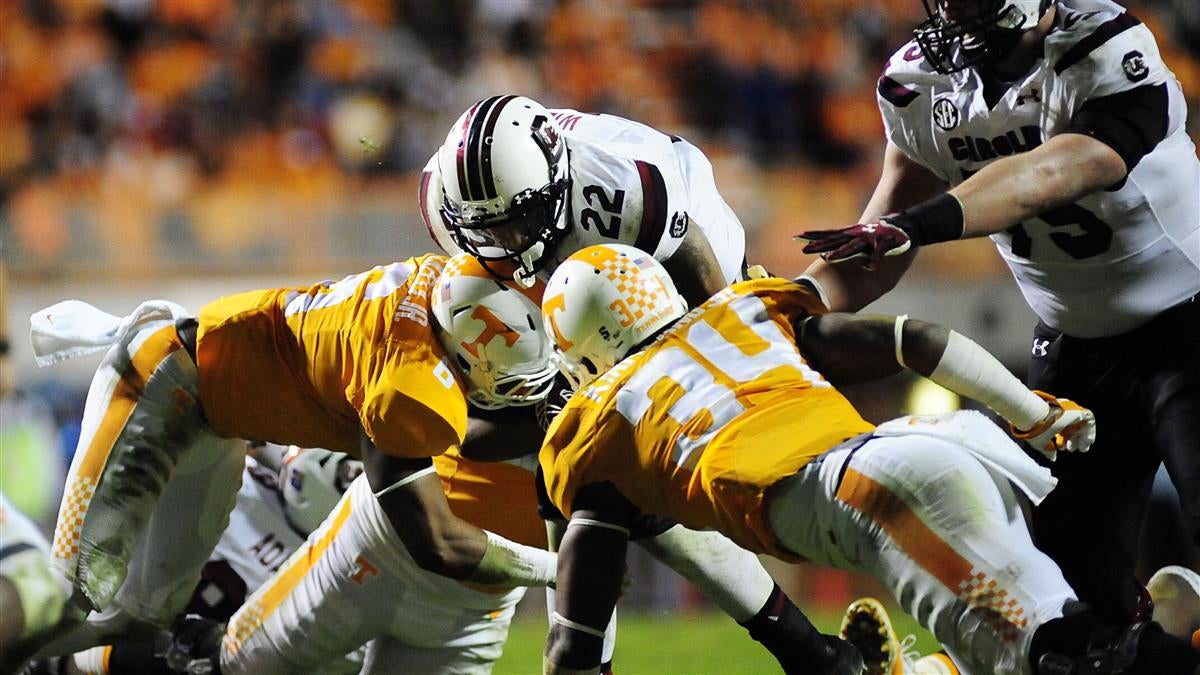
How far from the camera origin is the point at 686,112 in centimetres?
1117

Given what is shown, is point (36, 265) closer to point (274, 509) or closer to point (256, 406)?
point (274, 509)

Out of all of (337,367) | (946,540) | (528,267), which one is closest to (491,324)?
(528,267)

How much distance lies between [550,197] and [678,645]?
3863 millimetres

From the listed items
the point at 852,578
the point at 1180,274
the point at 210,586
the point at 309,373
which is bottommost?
the point at 852,578

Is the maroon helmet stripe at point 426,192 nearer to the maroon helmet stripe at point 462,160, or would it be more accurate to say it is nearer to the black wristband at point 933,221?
the maroon helmet stripe at point 462,160

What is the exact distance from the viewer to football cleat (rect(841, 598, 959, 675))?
14.0 ft

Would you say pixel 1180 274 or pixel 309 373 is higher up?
pixel 1180 274

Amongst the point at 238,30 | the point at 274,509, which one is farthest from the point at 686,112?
the point at 274,509

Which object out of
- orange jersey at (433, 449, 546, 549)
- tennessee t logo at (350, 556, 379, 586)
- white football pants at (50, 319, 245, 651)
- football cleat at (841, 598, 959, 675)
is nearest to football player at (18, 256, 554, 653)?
white football pants at (50, 319, 245, 651)

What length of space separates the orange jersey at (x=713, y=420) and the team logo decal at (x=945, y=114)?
72cm

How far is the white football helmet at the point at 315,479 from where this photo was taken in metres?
5.25

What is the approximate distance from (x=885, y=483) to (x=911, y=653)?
164cm

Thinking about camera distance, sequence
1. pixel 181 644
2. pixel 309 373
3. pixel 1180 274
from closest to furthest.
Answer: pixel 1180 274 < pixel 309 373 < pixel 181 644

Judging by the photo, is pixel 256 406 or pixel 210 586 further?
pixel 210 586
